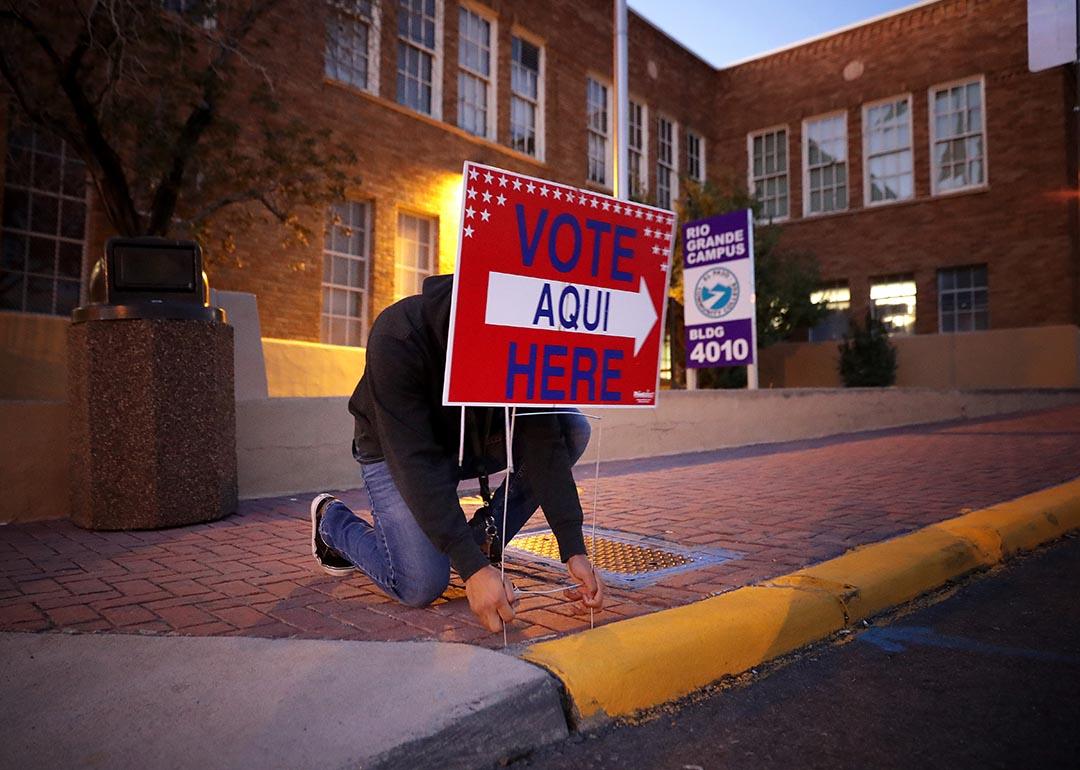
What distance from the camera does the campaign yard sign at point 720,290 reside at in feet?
31.3

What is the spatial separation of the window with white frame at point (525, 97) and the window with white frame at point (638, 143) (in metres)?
3.05

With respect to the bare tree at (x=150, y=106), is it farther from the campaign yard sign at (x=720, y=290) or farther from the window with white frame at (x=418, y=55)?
the campaign yard sign at (x=720, y=290)

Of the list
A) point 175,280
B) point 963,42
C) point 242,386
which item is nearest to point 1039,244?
point 963,42

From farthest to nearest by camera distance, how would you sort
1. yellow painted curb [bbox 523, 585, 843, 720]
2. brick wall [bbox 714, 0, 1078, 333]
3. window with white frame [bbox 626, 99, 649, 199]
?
window with white frame [bbox 626, 99, 649, 199]
brick wall [bbox 714, 0, 1078, 333]
yellow painted curb [bbox 523, 585, 843, 720]

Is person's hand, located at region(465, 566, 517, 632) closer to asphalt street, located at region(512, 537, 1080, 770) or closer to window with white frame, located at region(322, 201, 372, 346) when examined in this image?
asphalt street, located at region(512, 537, 1080, 770)

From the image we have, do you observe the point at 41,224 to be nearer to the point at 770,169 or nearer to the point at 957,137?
the point at 770,169

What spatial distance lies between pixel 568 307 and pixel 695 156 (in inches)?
703

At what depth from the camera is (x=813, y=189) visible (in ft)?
62.1

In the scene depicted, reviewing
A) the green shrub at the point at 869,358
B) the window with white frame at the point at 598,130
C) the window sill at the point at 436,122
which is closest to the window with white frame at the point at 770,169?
the green shrub at the point at 869,358

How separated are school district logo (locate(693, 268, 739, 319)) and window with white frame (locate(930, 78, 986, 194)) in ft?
33.2

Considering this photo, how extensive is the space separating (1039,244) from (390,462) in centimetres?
1736

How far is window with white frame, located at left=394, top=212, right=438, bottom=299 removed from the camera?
1217cm

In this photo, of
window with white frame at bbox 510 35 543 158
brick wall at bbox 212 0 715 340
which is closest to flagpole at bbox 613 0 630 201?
brick wall at bbox 212 0 715 340

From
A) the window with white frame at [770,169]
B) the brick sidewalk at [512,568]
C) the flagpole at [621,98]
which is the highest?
the window with white frame at [770,169]
